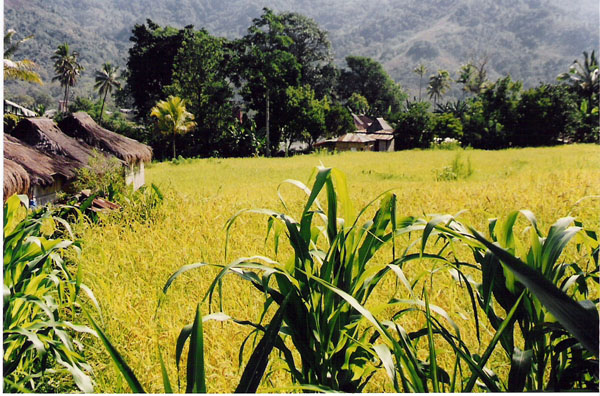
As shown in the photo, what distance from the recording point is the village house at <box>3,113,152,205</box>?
7.89 feet

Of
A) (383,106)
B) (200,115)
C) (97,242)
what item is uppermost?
(383,106)

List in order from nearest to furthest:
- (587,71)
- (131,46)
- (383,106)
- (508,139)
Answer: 1. (131,46)
2. (508,139)
3. (587,71)
4. (383,106)

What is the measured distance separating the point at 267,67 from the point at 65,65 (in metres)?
2.13

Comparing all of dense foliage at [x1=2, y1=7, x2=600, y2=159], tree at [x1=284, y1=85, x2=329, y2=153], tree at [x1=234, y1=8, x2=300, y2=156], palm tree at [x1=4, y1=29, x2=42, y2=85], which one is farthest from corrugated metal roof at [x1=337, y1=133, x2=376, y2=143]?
palm tree at [x1=4, y1=29, x2=42, y2=85]

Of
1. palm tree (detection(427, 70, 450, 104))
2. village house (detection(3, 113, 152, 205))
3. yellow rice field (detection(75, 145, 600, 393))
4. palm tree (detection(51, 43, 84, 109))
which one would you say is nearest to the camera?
yellow rice field (detection(75, 145, 600, 393))

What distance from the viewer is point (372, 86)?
14.0 metres

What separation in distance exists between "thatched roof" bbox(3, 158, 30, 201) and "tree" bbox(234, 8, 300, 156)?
2001 mm

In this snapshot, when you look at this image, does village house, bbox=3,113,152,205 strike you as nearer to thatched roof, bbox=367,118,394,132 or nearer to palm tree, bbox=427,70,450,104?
thatched roof, bbox=367,118,394,132

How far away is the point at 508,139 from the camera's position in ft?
30.4

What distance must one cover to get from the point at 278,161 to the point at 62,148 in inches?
93.3

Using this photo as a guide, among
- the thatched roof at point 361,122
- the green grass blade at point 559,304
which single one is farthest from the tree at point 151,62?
the thatched roof at point 361,122

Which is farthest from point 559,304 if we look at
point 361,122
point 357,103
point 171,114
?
point 357,103

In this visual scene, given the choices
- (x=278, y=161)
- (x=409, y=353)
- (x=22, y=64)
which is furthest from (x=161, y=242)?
(x=278, y=161)

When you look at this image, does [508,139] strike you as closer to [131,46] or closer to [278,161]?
[278,161]
